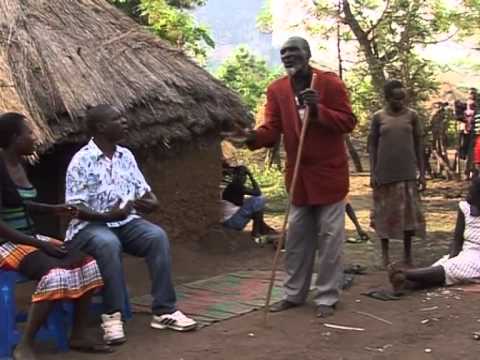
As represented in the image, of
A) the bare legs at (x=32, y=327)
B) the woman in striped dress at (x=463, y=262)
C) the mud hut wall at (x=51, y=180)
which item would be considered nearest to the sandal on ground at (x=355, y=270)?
the woman in striped dress at (x=463, y=262)

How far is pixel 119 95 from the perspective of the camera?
22.4 ft

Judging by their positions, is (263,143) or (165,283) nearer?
(165,283)

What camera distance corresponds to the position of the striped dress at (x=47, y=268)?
15.0 feet

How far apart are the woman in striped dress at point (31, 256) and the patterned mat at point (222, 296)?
2.97ft

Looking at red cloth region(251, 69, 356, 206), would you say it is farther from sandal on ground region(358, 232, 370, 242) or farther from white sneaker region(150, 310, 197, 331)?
sandal on ground region(358, 232, 370, 242)

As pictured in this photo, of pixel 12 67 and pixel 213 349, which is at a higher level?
pixel 12 67

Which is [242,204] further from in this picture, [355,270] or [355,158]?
[355,158]

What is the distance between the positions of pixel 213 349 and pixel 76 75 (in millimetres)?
2828

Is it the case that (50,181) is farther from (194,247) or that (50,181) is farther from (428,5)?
(428,5)

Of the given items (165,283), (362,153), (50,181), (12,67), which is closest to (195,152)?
(50,181)

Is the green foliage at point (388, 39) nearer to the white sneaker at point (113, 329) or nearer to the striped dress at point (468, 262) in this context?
the striped dress at point (468, 262)

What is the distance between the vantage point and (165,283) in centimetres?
516

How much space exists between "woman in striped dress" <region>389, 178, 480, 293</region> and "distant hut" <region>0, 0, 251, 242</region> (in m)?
2.44

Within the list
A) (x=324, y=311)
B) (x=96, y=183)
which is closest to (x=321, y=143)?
(x=324, y=311)
